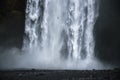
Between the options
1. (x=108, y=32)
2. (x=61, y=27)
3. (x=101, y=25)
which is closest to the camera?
(x=61, y=27)

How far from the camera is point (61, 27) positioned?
74.2m

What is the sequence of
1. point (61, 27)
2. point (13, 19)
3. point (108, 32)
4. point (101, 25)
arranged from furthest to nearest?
point (13, 19)
point (108, 32)
point (101, 25)
point (61, 27)

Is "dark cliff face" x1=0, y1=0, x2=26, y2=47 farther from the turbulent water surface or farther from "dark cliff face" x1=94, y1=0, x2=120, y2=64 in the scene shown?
"dark cliff face" x1=94, y1=0, x2=120, y2=64

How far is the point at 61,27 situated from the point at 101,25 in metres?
9.12

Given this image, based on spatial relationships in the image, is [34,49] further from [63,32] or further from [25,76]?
[25,76]

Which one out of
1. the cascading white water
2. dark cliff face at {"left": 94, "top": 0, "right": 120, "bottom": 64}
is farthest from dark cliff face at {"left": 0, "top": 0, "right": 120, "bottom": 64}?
the cascading white water

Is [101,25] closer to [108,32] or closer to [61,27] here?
[108,32]

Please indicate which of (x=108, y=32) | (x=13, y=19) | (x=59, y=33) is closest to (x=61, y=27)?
(x=59, y=33)

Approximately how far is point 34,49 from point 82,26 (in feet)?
38.0

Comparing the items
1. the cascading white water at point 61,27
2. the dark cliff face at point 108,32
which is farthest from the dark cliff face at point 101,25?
the cascading white water at point 61,27

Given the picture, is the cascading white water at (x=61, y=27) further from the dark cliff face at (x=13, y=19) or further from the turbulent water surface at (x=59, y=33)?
the dark cliff face at (x=13, y=19)

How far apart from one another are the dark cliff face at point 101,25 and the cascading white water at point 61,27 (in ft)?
11.0

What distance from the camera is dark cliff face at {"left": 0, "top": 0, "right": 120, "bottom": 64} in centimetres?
7550

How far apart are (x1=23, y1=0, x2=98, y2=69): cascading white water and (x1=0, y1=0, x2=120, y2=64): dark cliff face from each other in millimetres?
3338
